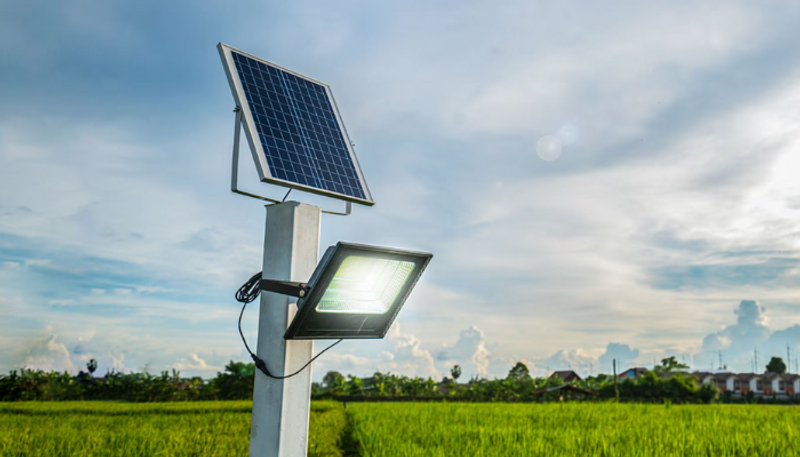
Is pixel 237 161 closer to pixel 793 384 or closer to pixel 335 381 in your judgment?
pixel 335 381

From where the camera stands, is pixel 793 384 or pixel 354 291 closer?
pixel 354 291

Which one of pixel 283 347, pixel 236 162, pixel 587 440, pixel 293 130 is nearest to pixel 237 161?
pixel 236 162

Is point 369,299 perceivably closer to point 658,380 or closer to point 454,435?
point 454,435

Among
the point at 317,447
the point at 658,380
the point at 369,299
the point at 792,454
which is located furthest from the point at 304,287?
the point at 658,380

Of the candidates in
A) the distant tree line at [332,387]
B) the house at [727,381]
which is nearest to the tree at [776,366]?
the house at [727,381]

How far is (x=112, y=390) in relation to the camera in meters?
20.4

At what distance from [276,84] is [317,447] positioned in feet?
14.8

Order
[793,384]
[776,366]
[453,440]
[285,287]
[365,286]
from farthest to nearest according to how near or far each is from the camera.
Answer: [776,366], [793,384], [453,440], [365,286], [285,287]

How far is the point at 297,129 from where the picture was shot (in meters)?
3.58

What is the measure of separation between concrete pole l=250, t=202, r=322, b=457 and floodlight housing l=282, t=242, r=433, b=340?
18cm

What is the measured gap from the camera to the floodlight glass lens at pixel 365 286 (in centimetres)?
263

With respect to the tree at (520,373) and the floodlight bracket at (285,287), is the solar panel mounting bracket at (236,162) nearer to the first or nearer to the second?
the floodlight bracket at (285,287)

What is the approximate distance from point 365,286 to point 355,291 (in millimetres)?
69

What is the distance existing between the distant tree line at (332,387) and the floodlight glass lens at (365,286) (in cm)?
1969
